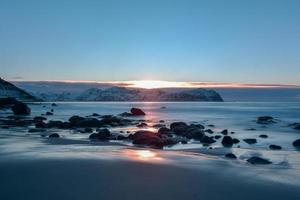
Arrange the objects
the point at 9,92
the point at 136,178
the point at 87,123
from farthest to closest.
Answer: the point at 9,92
the point at 87,123
the point at 136,178

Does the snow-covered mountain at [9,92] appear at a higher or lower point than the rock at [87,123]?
higher

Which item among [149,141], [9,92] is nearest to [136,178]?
[149,141]

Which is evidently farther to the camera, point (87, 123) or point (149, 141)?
point (87, 123)

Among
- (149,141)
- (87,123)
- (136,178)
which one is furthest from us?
(87,123)

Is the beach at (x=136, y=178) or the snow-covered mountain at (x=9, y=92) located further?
the snow-covered mountain at (x=9, y=92)

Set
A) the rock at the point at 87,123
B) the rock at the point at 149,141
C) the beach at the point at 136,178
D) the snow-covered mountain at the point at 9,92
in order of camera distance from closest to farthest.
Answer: the beach at the point at 136,178, the rock at the point at 149,141, the rock at the point at 87,123, the snow-covered mountain at the point at 9,92

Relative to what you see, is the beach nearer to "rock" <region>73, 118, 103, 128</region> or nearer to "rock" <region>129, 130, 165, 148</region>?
"rock" <region>129, 130, 165, 148</region>

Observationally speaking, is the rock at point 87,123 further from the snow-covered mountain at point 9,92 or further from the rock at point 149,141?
the snow-covered mountain at point 9,92

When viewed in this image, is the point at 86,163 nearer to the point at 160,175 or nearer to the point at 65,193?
the point at 160,175

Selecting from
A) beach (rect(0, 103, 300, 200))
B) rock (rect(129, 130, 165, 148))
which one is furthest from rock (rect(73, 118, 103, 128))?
beach (rect(0, 103, 300, 200))

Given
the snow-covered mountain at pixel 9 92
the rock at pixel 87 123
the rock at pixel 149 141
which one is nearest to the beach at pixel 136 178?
the rock at pixel 149 141

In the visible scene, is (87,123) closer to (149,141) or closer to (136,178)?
(149,141)

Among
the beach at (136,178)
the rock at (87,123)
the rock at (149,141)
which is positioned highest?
the beach at (136,178)

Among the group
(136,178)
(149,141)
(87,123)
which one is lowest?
(87,123)
